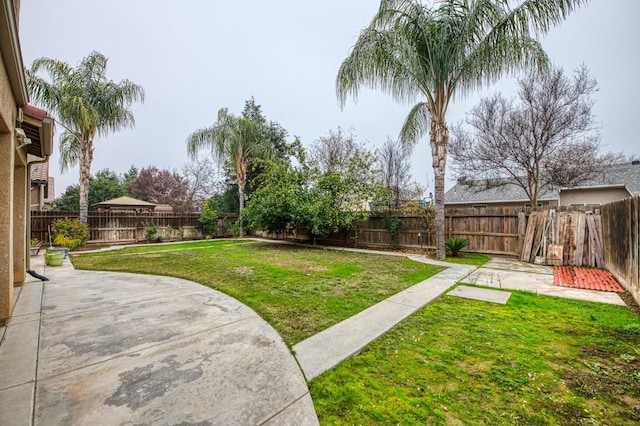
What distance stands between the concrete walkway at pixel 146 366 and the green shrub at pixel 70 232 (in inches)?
324

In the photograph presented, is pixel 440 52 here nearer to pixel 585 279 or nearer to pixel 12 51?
pixel 585 279

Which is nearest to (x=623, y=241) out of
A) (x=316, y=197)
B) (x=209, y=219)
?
(x=316, y=197)

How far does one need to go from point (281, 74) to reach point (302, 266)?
14.0 m

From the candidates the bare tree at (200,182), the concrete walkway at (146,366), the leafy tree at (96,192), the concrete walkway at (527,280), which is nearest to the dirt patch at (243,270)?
the concrete walkway at (146,366)

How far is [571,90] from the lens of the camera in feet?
31.4

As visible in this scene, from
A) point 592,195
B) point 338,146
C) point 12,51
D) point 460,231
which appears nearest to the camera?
point 12,51

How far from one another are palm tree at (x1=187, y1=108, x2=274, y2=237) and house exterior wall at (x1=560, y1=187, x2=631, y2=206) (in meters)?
17.6

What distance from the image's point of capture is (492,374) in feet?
7.43

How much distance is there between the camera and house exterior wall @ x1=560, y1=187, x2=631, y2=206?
47.3 ft

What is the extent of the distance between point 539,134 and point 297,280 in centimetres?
1074

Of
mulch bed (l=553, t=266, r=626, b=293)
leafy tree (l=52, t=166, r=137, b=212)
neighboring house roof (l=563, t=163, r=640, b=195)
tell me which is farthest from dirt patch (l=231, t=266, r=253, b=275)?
leafy tree (l=52, t=166, r=137, b=212)

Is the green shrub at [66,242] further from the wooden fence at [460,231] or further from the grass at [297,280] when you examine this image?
the wooden fence at [460,231]

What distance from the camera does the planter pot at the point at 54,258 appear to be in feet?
23.0

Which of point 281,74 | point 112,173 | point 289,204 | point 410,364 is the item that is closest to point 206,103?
point 281,74
